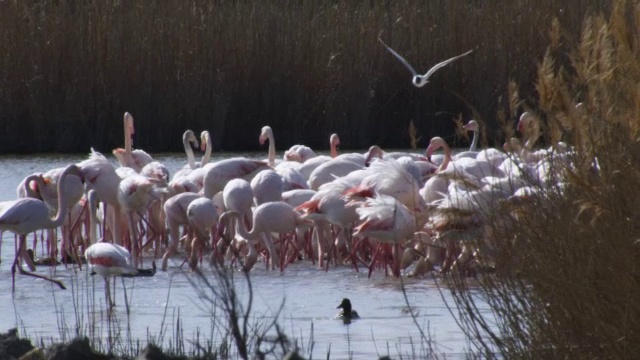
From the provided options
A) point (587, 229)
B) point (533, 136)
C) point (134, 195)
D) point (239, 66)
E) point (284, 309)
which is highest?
point (239, 66)

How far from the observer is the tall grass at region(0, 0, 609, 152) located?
52.3ft

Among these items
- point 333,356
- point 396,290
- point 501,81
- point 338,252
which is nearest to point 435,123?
point 501,81

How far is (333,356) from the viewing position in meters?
5.64

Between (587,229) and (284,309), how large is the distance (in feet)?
12.0

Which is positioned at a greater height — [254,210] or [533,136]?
[533,136]

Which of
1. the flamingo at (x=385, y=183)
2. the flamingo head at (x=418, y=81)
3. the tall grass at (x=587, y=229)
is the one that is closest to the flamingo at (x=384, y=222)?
the flamingo at (x=385, y=183)

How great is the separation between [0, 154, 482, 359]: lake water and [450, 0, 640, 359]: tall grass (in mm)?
1088

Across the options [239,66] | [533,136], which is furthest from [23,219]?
[239,66]

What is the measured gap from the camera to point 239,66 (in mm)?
16438

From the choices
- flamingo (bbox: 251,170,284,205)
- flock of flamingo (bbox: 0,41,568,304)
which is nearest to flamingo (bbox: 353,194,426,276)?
flock of flamingo (bbox: 0,41,568,304)

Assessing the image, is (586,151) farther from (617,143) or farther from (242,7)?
(242,7)

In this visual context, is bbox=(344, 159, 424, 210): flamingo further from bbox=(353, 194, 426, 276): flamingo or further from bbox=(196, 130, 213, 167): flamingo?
bbox=(196, 130, 213, 167): flamingo

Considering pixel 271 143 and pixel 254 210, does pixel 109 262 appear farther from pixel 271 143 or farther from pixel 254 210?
pixel 271 143

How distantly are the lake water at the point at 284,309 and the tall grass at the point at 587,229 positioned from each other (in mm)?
1088
